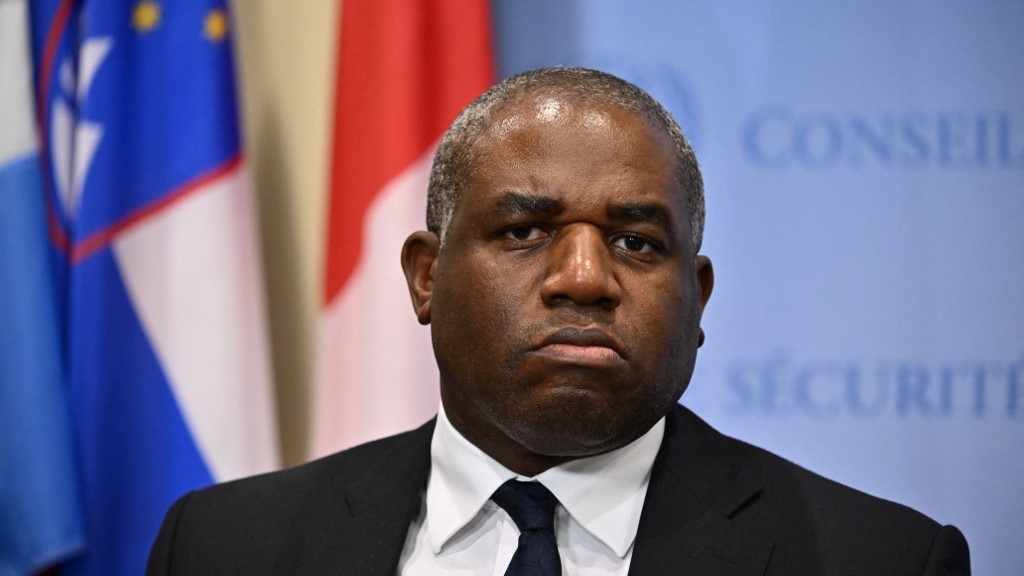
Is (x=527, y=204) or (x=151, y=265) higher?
(x=527, y=204)

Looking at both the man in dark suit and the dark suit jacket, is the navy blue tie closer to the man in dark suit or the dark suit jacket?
the man in dark suit

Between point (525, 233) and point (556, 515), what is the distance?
16.7 inches

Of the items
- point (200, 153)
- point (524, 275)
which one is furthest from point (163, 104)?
point (524, 275)

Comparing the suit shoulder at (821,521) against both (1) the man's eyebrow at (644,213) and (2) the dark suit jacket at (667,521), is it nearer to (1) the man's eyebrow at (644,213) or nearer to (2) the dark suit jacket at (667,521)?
(2) the dark suit jacket at (667,521)

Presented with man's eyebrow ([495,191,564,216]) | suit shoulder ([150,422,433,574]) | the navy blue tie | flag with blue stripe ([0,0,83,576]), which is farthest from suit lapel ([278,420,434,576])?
flag with blue stripe ([0,0,83,576])

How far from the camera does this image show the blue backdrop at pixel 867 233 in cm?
278

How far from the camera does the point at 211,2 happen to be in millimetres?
2674

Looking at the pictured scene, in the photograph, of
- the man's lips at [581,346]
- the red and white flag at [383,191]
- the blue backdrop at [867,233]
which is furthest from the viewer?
the blue backdrop at [867,233]

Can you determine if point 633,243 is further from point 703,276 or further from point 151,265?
point 151,265

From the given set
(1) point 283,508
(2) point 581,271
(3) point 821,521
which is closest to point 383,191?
(1) point 283,508

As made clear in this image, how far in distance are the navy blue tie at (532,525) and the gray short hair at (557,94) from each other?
40cm

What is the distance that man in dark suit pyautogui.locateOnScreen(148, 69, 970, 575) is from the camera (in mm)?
1523

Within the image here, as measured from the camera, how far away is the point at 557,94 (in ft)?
5.39

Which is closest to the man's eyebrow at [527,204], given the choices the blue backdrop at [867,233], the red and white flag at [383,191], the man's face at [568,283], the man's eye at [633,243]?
the man's face at [568,283]
